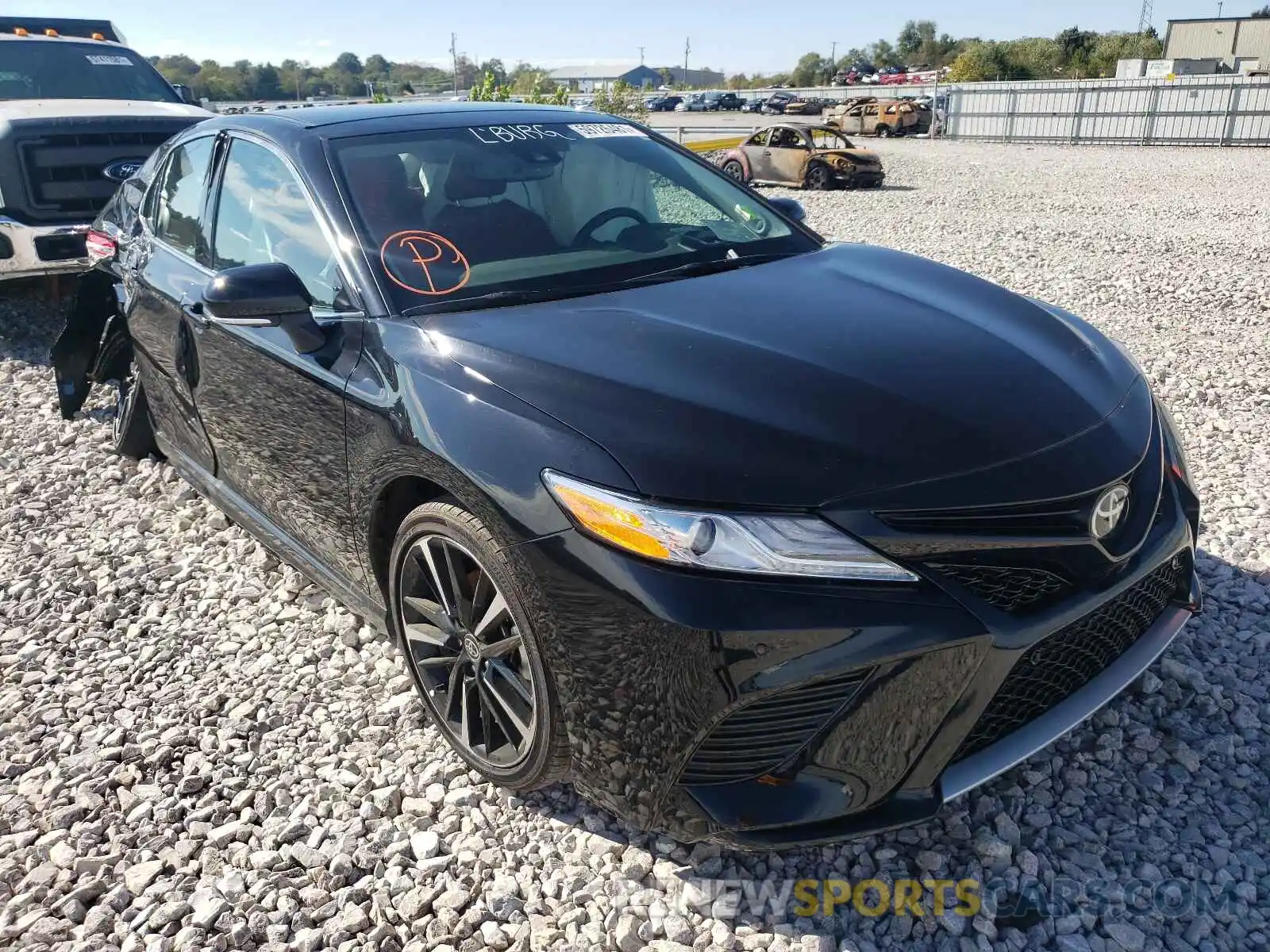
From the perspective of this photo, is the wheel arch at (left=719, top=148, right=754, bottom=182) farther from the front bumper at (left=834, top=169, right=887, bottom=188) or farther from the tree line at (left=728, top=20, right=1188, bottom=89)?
the tree line at (left=728, top=20, right=1188, bottom=89)

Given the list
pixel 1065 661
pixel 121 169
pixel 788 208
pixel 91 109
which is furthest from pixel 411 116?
pixel 91 109

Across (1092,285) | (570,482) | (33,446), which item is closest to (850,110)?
(1092,285)

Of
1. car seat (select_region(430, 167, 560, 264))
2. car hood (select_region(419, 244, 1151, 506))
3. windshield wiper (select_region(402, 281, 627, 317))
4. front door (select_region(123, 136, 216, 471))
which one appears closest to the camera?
car hood (select_region(419, 244, 1151, 506))

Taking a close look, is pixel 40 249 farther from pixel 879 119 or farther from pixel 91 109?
pixel 879 119

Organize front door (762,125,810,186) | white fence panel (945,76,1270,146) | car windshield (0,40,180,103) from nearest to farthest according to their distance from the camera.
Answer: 1. car windshield (0,40,180,103)
2. front door (762,125,810,186)
3. white fence panel (945,76,1270,146)

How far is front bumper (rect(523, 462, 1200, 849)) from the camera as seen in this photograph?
1852 millimetres

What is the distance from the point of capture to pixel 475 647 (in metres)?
2.45

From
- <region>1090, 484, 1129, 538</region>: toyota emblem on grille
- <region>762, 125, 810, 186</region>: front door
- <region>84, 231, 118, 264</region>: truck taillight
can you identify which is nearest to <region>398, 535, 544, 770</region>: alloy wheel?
<region>1090, 484, 1129, 538</region>: toyota emblem on grille

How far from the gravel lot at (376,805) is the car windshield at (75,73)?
17.5 feet

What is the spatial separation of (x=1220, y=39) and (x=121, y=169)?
62527 millimetres

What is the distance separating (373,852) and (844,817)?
1205mm

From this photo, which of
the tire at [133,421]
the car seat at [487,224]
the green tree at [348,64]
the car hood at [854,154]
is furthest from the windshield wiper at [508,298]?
the green tree at [348,64]

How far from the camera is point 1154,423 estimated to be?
253cm

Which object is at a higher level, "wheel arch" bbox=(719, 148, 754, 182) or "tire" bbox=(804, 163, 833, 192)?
"wheel arch" bbox=(719, 148, 754, 182)
